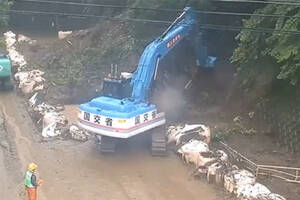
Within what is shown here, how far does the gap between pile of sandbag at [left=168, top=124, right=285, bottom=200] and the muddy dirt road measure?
15.2 inches

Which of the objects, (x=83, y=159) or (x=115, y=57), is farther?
(x=115, y=57)

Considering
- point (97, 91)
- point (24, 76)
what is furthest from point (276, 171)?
point (24, 76)

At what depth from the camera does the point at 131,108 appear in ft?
56.0

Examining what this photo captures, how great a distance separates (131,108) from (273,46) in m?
5.07

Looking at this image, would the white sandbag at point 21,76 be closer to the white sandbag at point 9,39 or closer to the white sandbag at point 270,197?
the white sandbag at point 9,39

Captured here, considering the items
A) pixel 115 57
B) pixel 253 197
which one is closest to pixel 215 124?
pixel 253 197

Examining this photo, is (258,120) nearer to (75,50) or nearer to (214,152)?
(214,152)

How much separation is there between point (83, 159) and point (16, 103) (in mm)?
8231

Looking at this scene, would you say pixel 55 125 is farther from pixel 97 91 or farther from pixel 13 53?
pixel 13 53

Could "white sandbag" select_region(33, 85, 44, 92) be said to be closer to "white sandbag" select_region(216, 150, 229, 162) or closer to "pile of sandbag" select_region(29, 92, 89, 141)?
"pile of sandbag" select_region(29, 92, 89, 141)

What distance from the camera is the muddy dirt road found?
15312 mm

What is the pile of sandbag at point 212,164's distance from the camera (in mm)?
14391

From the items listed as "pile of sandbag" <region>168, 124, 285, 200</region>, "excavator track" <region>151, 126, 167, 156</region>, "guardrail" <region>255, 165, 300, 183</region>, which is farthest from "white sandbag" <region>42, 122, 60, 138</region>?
"guardrail" <region>255, 165, 300, 183</region>

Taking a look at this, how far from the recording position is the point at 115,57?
27859 mm
